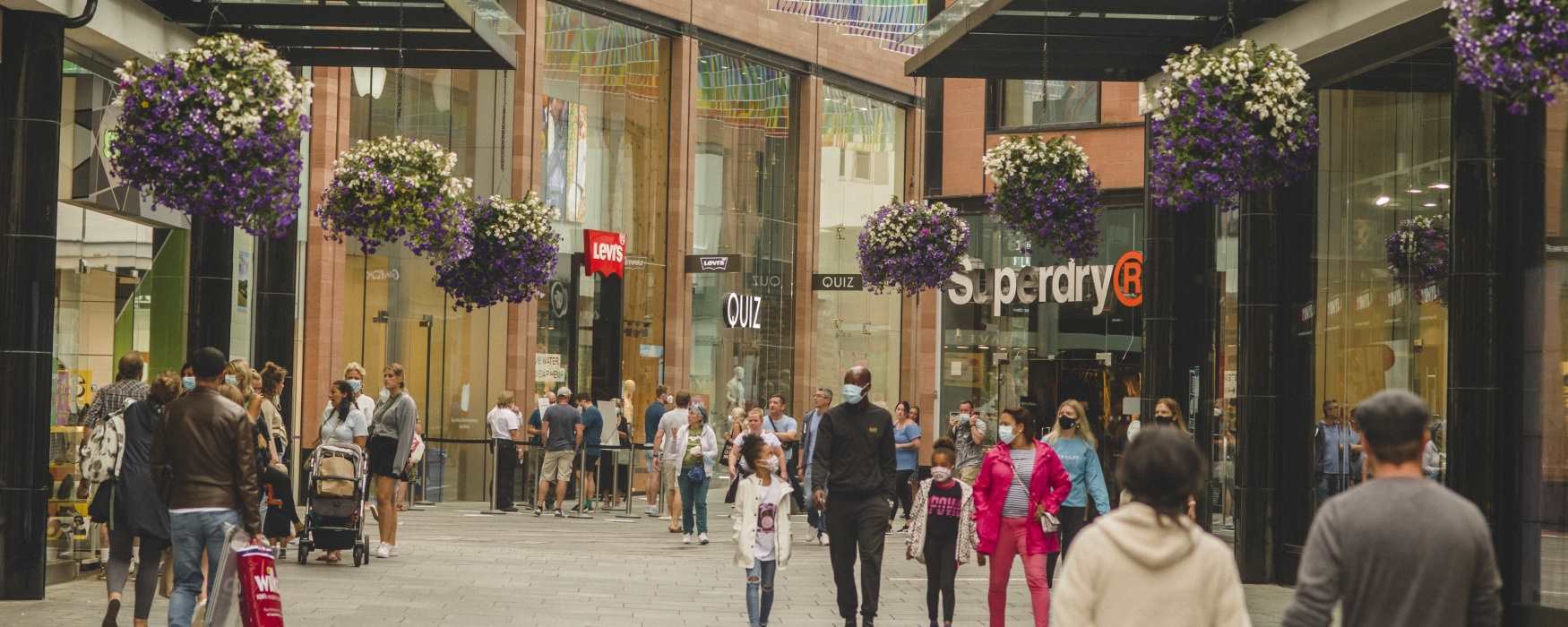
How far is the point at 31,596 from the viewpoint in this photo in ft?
46.0

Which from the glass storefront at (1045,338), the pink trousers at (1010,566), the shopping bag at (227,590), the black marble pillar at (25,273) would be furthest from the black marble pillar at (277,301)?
the glass storefront at (1045,338)

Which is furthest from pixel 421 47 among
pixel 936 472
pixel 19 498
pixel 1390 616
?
pixel 1390 616

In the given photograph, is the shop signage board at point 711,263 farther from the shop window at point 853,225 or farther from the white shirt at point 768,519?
the white shirt at point 768,519

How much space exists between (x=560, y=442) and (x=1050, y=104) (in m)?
11.6

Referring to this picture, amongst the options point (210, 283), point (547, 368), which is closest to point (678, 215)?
point (547, 368)

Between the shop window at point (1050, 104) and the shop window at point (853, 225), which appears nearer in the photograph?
the shop window at point (1050, 104)

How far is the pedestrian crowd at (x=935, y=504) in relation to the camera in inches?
202

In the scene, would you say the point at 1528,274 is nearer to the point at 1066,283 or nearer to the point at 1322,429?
the point at 1322,429

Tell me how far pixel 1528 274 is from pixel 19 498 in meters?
10.1

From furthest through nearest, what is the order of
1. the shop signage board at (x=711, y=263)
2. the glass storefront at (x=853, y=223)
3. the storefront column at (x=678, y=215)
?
the glass storefront at (x=853, y=223) < the storefront column at (x=678, y=215) < the shop signage board at (x=711, y=263)

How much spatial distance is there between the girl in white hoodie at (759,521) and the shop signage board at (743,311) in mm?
28643

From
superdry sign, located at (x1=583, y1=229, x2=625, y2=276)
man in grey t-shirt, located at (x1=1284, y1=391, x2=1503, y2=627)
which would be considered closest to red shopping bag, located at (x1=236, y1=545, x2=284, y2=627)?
man in grey t-shirt, located at (x1=1284, y1=391, x2=1503, y2=627)

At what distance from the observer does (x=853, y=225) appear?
46.4 m

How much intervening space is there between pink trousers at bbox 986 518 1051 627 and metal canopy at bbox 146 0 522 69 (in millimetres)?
5762
